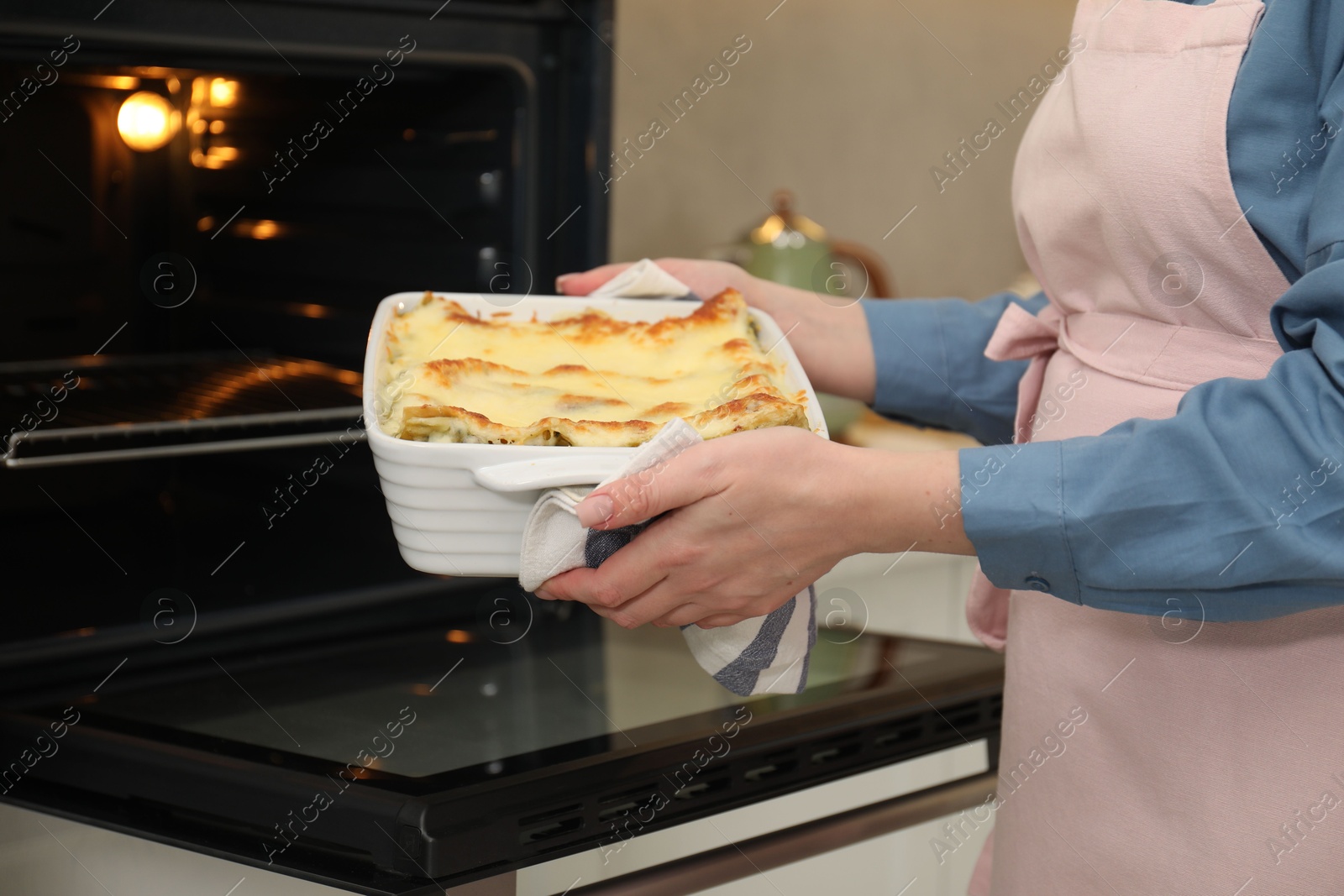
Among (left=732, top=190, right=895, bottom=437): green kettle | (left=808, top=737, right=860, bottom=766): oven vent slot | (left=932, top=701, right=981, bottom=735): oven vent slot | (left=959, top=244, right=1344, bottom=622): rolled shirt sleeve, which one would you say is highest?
(left=732, top=190, right=895, bottom=437): green kettle

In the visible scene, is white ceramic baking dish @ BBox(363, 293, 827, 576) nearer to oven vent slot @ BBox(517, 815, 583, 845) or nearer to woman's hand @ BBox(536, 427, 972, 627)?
woman's hand @ BBox(536, 427, 972, 627)

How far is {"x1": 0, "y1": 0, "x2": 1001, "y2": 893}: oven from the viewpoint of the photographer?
0.69 metres

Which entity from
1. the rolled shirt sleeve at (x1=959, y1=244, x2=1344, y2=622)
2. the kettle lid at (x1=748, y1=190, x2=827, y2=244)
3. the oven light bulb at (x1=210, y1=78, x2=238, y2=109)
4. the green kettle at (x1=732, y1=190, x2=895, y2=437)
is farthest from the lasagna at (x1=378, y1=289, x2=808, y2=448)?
the kettle lid at (x1=748, y1=190, x2=827, y2=244)

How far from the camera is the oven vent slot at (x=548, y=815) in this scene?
670 millimetres

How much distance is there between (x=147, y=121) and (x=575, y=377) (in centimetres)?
55

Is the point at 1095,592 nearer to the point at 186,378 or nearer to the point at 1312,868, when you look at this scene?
the point at 1312,868

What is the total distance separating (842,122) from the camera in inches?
75.4

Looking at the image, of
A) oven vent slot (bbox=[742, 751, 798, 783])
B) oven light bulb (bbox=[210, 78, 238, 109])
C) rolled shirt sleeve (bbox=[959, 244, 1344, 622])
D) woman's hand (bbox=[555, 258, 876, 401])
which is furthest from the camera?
oven light bulb (bbox=[210, 78, 238, 109])

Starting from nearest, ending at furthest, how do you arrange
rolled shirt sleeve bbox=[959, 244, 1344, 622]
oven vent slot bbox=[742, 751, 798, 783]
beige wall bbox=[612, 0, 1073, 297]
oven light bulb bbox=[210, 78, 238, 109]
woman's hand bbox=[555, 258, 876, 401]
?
rolled shirt sleeve bbox=[959, 244, 1344, 622] → oven vent slot bbox=[742, 751, 798, 783] → woman's hand bbox=[555, 258, 876, 401] → oven light bulb bbox=[210, 78, 238, 109] → beige wall bbox=[612, 0, 1073, 297]

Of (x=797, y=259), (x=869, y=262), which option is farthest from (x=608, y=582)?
(x=869, y=262)

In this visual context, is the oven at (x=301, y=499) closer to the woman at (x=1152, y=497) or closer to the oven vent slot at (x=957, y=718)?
the oven vent slot at (x=957, y=718)

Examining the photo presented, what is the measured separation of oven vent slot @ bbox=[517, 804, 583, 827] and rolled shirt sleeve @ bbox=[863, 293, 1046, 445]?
1.25 feet

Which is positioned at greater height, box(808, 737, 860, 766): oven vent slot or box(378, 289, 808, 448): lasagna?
box(378, 289, 808, 448): lasagna

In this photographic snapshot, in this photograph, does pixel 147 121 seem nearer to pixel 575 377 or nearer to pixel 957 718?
pixel 575 377
